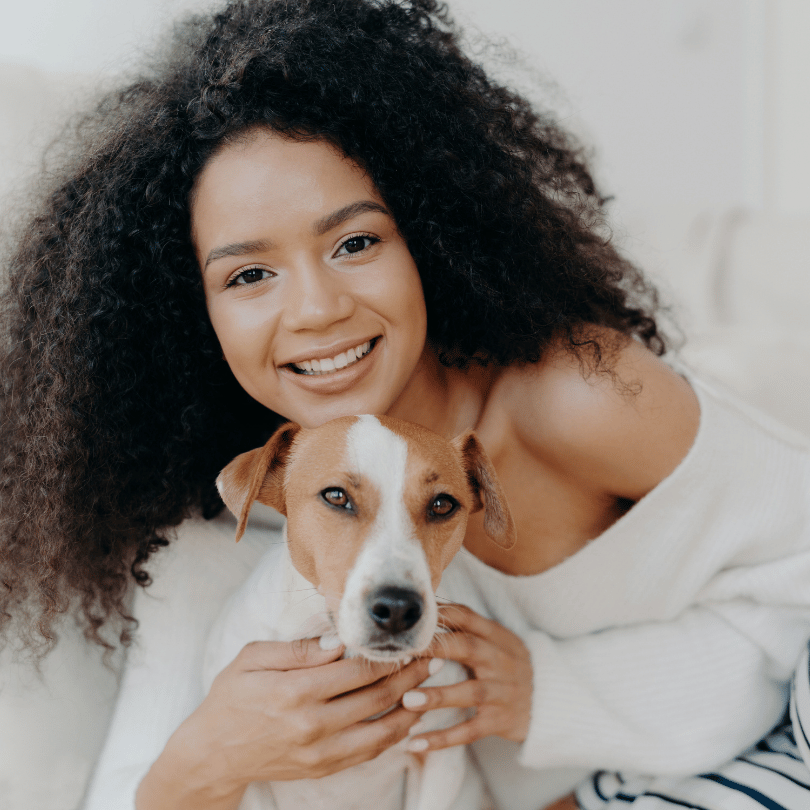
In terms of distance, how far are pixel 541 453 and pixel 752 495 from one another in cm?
42

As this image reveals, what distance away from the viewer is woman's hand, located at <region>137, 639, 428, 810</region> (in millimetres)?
1196

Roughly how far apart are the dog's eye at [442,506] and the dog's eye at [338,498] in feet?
0.42

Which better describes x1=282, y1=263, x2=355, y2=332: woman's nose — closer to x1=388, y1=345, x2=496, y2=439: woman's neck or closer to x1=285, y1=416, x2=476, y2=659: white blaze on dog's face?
x1=285, y1=416, x2=476, y2=659: white blaze on dog's face

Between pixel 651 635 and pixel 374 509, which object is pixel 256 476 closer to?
pixel 374 509

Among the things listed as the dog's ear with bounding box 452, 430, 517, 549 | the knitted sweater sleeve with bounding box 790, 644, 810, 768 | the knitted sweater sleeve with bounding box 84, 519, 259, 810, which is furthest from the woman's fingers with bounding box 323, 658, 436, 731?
the knitted sweater sleeve with bounding box 790, 644, 810, 768

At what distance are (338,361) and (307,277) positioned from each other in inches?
6.2

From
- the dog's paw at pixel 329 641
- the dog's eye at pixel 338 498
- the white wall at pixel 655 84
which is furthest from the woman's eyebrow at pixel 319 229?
the white wall at pixel 655 84

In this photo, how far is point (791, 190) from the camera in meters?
3.53

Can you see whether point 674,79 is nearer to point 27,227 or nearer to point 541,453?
point 541,453

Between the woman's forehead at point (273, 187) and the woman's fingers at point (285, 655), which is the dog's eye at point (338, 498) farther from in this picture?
the woman's forehead at point (273, 187)

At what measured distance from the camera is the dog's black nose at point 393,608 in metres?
0.98

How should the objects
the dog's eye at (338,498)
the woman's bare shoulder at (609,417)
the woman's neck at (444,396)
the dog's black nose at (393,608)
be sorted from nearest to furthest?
the dog's black nose at (393,608), the dog's eye at (338,498), the woman's bare shoulder at (609,417), the woman's neck at (444,396)

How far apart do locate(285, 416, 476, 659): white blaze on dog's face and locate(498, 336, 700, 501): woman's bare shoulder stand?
10.4 inches

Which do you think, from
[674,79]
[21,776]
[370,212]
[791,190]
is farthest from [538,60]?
[21,776]
